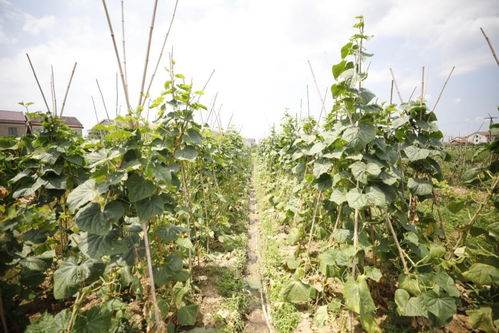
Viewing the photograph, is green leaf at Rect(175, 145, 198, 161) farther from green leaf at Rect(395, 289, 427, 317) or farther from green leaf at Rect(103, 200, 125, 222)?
green leaf at Rect(395, 289, 427, 317)

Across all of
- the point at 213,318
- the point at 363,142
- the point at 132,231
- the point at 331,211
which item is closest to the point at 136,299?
the point at 213,318

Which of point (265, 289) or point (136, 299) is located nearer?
point (136, 299)

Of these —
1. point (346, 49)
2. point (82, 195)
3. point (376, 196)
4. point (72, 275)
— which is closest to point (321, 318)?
→ point (376, 196)

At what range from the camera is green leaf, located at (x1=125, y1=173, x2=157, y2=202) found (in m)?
1.80

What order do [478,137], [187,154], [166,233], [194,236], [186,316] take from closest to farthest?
[166,233] < [186,316] < [187,154] < [194,236] < [478,137]

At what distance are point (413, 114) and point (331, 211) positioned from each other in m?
1.63

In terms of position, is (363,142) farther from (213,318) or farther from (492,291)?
(213,318)

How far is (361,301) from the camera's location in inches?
83.6

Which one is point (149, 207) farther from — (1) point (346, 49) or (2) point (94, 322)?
(1) point (346, 49)

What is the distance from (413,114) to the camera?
9.35 ft

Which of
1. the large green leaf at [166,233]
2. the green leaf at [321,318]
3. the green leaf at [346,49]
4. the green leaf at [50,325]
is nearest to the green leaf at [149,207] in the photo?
the large green leaf at [166,233]

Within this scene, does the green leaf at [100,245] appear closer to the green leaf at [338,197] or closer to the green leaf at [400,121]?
the green leaf at [338,197]

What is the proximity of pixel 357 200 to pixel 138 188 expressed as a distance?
1.96m

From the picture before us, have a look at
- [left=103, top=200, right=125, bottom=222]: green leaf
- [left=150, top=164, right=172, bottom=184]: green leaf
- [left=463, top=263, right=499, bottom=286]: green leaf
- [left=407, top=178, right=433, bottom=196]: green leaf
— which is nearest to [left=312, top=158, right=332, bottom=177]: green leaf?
[left=407, top=178, right=433, bottom=196]: green leaf
